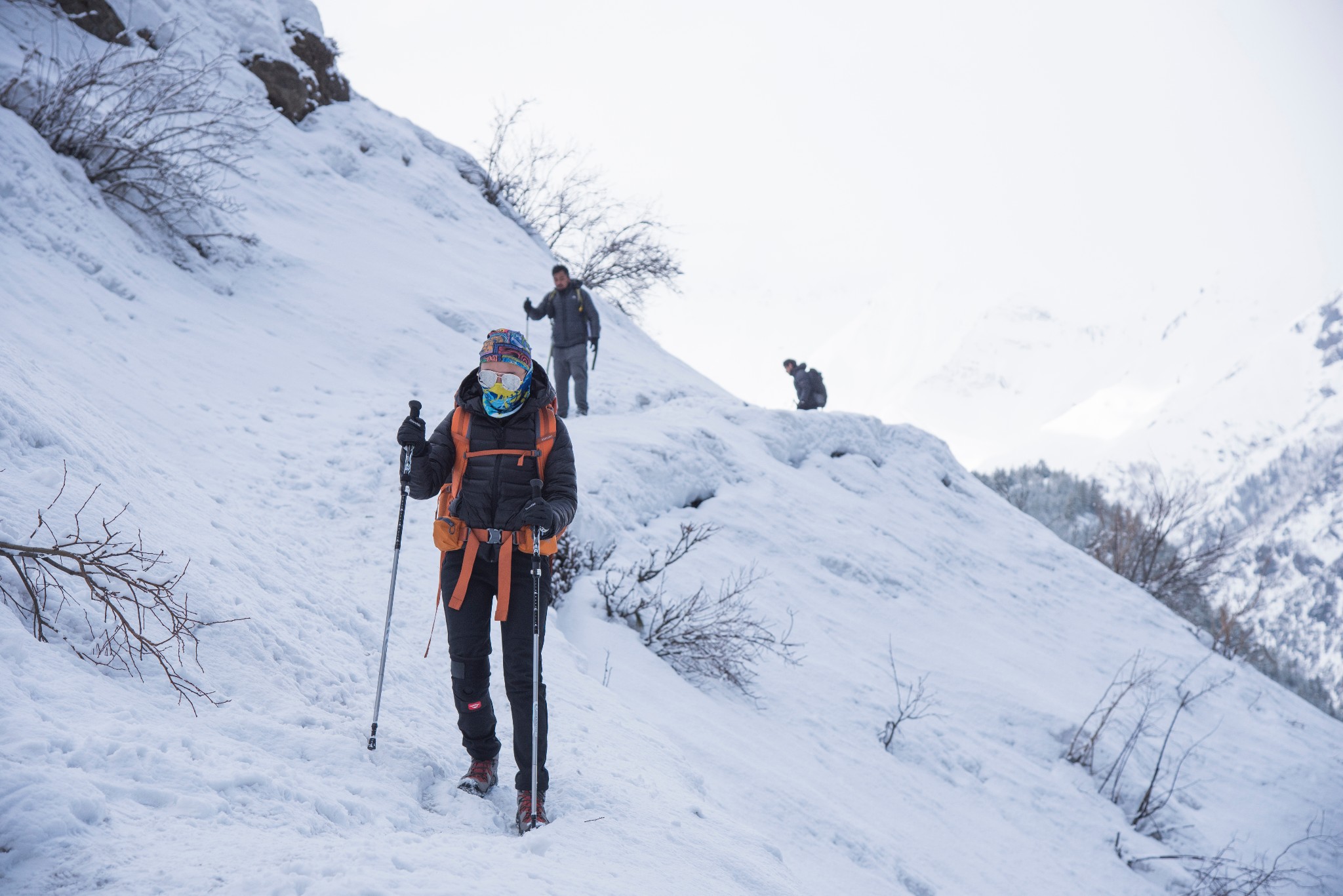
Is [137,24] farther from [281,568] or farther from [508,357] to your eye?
[508,357]

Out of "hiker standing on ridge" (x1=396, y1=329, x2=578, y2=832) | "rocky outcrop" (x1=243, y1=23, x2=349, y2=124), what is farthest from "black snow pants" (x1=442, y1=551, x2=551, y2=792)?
"rocky outcrop" (x1=243, y1=23, x2=349, y2=124)

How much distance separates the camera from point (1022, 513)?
13.4 metres

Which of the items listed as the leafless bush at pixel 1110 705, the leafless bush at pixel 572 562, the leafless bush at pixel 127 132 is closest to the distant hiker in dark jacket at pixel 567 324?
the leafless bush at pixel 572 562

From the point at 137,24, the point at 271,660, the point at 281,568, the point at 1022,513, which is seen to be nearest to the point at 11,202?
the point at 281,568

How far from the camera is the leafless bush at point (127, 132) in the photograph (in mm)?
8070

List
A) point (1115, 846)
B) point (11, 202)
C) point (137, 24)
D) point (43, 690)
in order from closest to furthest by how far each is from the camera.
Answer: point (43, 690), point (1115, 846), point (11, 202), point (137, 24)

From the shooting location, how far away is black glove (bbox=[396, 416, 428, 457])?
10.2ft

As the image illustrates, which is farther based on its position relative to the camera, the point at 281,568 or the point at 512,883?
the point at 281,568

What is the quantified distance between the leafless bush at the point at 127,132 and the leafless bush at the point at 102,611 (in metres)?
7.13

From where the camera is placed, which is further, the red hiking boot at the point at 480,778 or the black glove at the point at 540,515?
the red hiking boot at the point at 480,778

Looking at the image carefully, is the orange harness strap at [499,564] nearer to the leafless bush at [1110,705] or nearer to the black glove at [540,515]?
the black glove at [540,515]

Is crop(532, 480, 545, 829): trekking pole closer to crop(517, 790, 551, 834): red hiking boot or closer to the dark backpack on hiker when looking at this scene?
crop(517, 790, 551, 834): red hiking boot

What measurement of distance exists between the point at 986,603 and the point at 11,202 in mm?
11329

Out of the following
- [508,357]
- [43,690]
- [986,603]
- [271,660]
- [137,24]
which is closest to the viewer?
[43,690]
